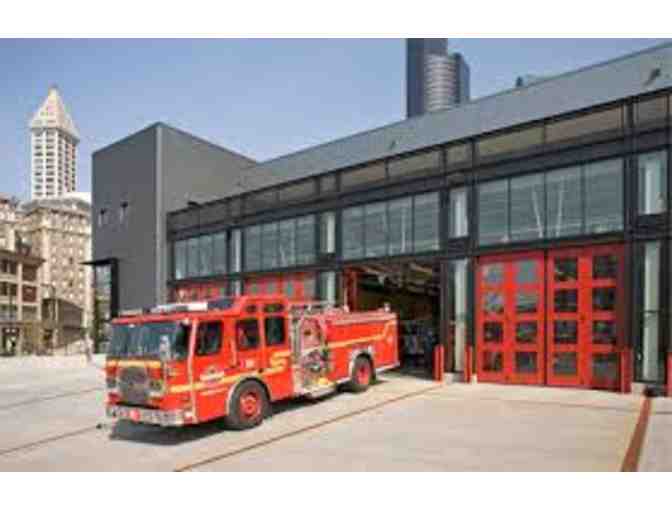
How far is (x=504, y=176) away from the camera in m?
17.1

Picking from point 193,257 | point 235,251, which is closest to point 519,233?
point 235,251


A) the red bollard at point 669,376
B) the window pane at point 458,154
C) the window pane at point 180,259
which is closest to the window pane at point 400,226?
the window pane at point 458,154

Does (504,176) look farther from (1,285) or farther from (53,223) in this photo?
(53,223)

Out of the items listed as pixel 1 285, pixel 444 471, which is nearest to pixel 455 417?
pixel 444 471

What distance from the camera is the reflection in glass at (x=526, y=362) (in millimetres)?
16219

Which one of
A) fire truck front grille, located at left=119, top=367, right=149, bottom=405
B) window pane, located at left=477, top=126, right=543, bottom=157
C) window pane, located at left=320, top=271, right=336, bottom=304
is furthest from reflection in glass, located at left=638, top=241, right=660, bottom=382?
fire truck front grille, located at left=119, top=367, right=149, bottom=405

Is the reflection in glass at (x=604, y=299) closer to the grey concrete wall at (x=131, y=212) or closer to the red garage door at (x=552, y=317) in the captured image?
the red garage door at (x=552, y=317)

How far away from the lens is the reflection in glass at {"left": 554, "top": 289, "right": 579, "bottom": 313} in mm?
15617

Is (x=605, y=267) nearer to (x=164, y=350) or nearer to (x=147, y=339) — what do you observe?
(x=164, y=350)

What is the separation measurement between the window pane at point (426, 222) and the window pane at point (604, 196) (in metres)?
4.76

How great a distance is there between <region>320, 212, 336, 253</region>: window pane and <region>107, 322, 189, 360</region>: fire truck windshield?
11673 millimetres

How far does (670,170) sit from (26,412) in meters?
17.2

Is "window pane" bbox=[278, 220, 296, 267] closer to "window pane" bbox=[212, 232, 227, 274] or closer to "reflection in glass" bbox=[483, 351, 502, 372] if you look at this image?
"window pane" bbox=[212, 232, 227, 274]

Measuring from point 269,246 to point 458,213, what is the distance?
9.61 meters
